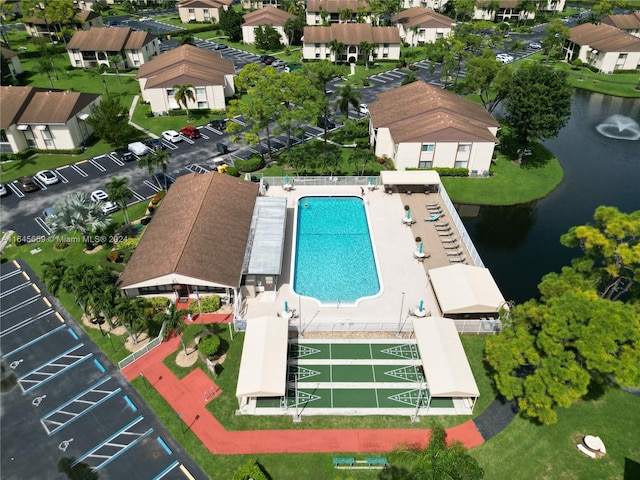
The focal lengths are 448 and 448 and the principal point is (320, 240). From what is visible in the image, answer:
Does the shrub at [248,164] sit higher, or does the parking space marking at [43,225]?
the shrub at [248,164]

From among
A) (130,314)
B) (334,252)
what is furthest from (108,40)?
(130,314)

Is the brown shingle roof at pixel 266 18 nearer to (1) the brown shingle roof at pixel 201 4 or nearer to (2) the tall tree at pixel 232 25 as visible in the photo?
(2) the tall tree at pixel 232 25

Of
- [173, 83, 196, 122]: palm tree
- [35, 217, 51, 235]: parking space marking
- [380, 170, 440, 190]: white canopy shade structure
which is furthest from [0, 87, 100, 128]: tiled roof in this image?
[380, 170, 440, 190]: white canopy shade structure

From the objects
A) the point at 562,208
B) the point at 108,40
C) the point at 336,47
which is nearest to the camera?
the point at 562,208

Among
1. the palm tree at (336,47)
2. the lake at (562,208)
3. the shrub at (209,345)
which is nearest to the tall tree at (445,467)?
the shrub at (209,345)

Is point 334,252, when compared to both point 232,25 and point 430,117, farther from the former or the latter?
point 232,25

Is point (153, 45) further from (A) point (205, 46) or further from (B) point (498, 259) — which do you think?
(B) point (498, 259)
